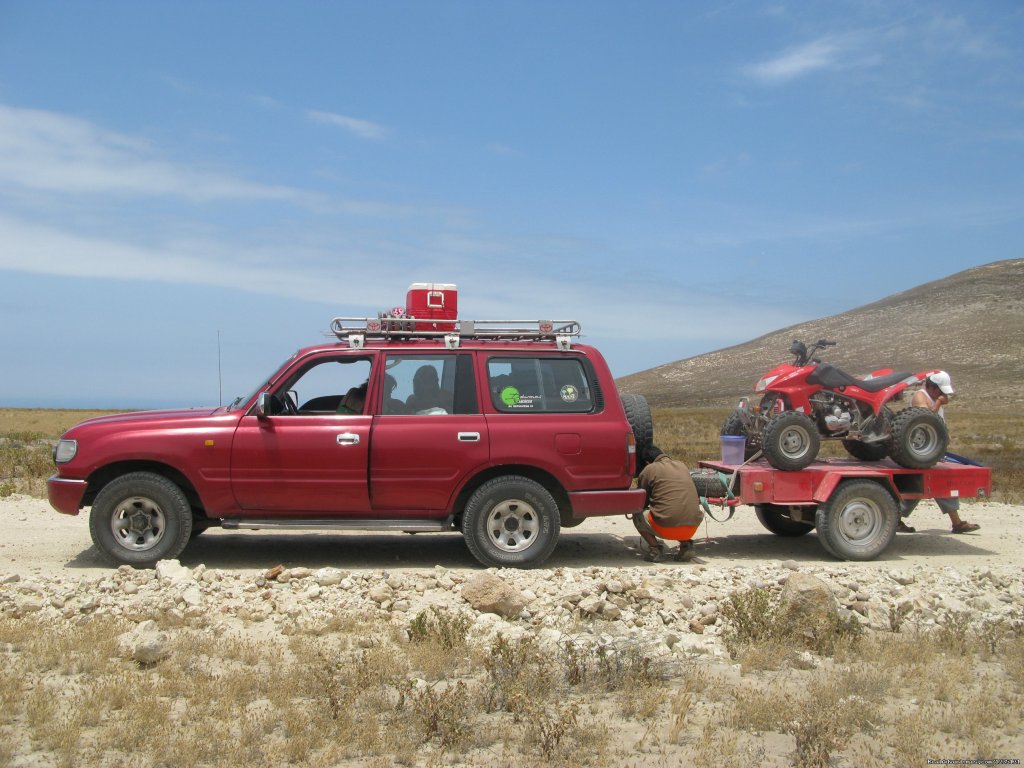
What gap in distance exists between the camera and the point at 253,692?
5.17m

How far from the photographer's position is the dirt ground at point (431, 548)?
9016mm

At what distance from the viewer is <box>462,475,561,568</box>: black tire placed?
8453 millimetres

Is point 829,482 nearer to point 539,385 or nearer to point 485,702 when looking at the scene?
point 539,385

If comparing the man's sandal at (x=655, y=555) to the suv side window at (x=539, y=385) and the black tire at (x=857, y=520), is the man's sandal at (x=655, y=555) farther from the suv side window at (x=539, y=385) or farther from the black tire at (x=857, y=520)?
the suv side window at (x=539, y=385)

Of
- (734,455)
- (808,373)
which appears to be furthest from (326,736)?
(808,373)

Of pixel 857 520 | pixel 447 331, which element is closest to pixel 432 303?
pixel 447 331

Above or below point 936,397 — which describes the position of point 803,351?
above

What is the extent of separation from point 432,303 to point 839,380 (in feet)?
14.0

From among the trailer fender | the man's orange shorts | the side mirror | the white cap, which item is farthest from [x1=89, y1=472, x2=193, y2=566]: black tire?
the white cap

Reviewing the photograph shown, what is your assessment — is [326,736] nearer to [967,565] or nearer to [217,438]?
[217,438]

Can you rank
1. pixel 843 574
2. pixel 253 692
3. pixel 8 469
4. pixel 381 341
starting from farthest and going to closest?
pixel 8 469
pixel 381 341
pixel 843 574
pixel 253 692

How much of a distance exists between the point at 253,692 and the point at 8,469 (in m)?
13.1

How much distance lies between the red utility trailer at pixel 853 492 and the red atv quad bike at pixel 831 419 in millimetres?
163

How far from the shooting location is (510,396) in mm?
8719
